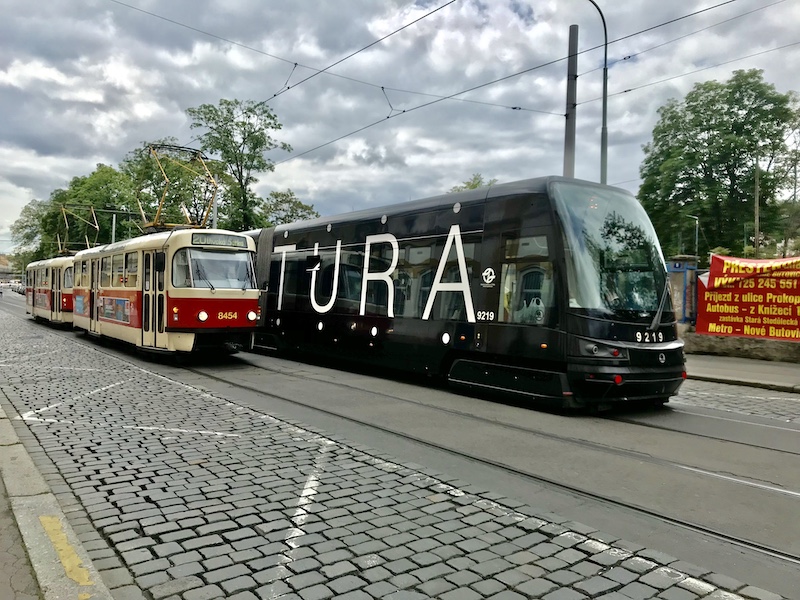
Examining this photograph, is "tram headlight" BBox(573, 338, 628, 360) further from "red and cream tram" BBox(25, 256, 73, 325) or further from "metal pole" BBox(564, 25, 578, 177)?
"red and cream tram" BBox(25, 256, 73, 325)

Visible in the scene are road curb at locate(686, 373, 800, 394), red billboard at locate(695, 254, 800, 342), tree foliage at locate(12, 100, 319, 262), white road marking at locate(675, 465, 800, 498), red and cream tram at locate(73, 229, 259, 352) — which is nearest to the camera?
white road marking at locate(675, 465, 800, 498)

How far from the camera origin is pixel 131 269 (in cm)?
1470

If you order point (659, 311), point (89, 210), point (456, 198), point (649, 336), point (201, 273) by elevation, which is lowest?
point (649, 336)

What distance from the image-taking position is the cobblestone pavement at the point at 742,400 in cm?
938

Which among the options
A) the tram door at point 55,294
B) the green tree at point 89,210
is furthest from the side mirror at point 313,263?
the green tree at point 89,210

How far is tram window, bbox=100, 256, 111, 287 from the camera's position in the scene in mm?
16594

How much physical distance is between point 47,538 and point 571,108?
13.1 meters

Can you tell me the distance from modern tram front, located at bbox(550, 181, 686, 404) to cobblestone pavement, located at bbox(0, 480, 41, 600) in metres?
6.38

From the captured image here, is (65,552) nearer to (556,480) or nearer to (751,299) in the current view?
(556,480)

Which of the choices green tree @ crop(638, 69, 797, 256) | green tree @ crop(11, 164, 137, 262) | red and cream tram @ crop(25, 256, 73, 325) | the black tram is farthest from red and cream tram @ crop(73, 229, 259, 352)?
green tree @ crop(638, 69, 797, 256)

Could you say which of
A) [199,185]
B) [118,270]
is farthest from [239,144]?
[118,270]

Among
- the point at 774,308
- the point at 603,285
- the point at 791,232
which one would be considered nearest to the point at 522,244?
the point at 603,285

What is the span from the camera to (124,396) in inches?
360

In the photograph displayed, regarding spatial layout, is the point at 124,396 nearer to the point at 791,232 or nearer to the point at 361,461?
the point at 361,461
